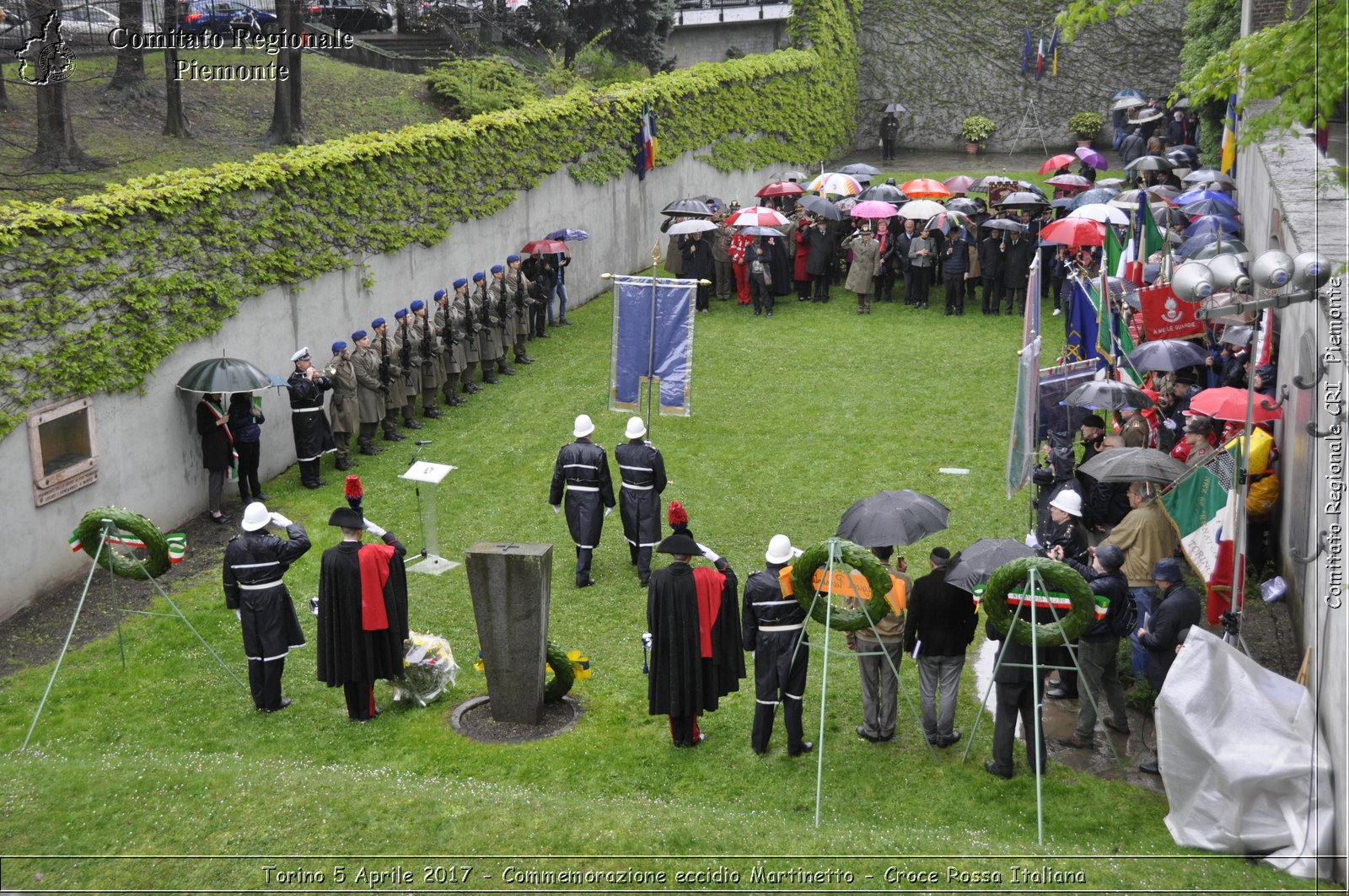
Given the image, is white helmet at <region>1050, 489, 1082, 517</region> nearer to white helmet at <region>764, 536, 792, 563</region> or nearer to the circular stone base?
white helmet at <region>764, 536, 792, 563</region>

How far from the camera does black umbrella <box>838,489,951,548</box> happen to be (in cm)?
937

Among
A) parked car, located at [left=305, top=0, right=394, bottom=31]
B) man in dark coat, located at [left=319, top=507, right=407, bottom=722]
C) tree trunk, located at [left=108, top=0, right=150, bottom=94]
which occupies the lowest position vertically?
man in dark coat, located at [left=319, top=507, right=407, bottom=722]

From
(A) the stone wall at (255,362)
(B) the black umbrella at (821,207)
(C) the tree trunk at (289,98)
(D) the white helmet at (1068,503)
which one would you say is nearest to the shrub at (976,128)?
(B) the black umbrella at (821,207)

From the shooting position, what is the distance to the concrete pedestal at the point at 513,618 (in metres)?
9.52

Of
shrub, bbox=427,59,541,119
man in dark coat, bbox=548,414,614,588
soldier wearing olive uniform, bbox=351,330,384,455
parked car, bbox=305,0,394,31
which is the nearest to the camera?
man in dark coat, bbox=548,414,614,588

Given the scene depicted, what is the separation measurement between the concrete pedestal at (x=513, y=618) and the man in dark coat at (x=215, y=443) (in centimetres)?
591

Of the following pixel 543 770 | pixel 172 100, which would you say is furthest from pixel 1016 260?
pixel 543 770

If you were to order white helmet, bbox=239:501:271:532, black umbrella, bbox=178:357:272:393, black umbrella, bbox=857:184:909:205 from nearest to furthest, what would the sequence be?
1. white helmet, bbox=239:501:271:532
2. black umbrella, bbox=178:357:272:393
3. black umbrella, bbox=857:184:909:205

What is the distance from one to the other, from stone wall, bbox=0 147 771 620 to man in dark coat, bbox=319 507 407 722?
4190 mm

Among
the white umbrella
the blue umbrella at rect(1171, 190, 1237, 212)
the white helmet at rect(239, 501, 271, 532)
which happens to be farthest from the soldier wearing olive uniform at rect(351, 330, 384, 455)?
the blue umbrella at rect(1171, 190, 1237, 212)

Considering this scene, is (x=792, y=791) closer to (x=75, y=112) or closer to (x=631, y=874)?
(x=631, y=874)

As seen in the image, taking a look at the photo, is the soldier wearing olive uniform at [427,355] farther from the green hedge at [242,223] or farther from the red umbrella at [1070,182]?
the red umbrella at [1070,182]

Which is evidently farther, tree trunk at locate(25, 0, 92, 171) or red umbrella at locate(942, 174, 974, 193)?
red umbrella at locate(942, 174, 974, 193)

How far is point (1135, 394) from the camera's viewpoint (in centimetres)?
1220
